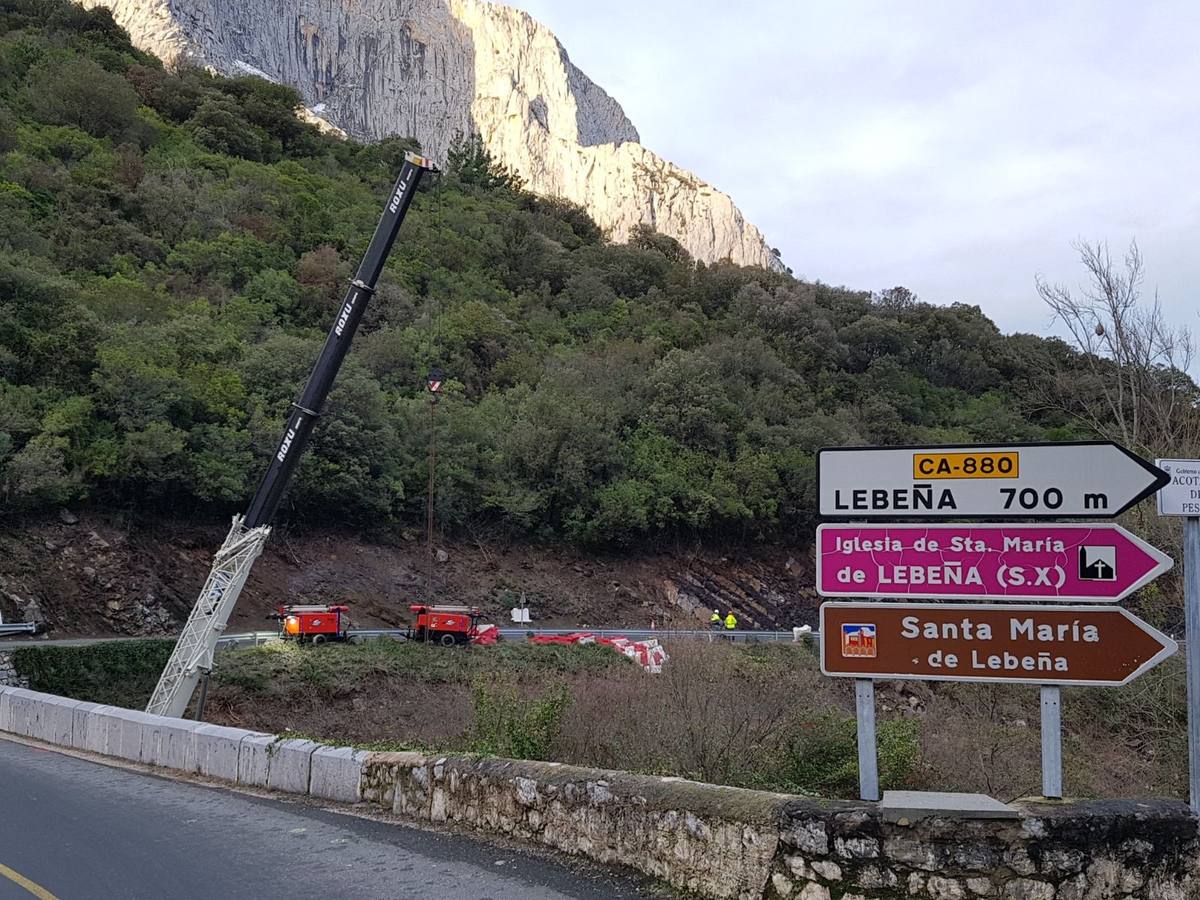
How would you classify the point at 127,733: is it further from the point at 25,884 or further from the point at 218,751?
the point at 25,884

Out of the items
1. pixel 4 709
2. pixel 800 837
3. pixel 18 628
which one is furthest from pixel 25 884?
pixel 18 628

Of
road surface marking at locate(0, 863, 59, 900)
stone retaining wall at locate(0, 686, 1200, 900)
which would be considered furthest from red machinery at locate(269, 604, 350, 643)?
road surface marking at locate(0, 863, 59, 900)

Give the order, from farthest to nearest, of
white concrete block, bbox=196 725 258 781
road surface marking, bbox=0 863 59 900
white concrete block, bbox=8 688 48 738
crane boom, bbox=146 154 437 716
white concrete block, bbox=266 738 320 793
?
crane boom, bbox=146 154 437 716, white concrete block, bbox=8 688 48 738, white concrete block, bbox=196 725 258 781, white concrete block, bbox=266 738 320 793, road surface marking, bbox=0 863 59 900

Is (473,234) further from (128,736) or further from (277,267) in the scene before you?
(128,736)

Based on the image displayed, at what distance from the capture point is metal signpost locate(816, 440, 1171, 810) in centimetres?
531

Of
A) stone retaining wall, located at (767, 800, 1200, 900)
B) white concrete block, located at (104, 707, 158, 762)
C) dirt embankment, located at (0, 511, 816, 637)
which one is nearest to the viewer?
Result: stone retaining wall, located at (767, 800, 1200, 900)

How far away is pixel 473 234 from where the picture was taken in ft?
244

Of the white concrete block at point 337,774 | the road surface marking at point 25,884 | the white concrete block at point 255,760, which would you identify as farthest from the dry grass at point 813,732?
the road surface marking at point 25,884

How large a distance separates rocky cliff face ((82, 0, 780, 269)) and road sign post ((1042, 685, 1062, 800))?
116 meters

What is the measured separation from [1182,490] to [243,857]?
6.51m

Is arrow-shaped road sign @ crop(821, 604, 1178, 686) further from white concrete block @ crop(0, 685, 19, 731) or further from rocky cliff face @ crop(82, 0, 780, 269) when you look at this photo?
rocky cliff face @ crop(82, 0, 780, 269)

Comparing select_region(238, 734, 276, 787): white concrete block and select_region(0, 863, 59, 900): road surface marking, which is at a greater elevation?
select_region(238, 734, 276, 787): white concrete block

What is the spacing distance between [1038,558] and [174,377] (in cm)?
3612

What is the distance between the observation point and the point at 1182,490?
16.3 ft
